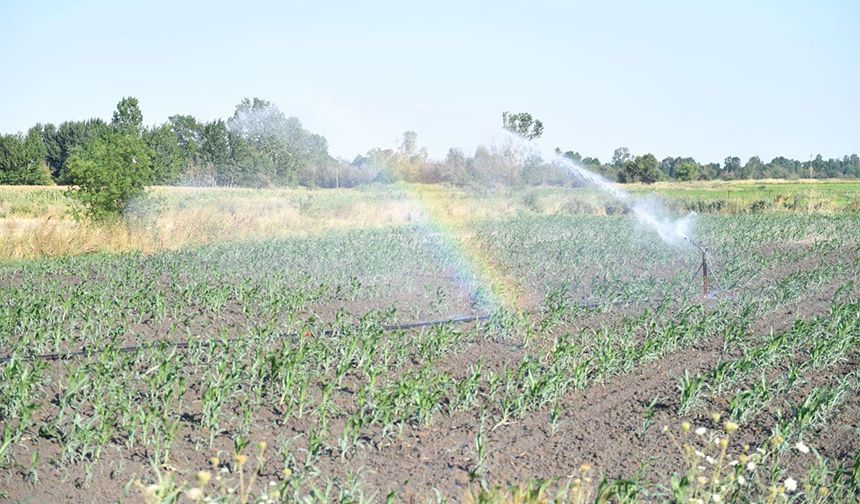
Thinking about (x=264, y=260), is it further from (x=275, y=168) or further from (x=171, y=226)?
(x=275, y=168)

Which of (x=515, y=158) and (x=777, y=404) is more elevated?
(x=515, y=158)

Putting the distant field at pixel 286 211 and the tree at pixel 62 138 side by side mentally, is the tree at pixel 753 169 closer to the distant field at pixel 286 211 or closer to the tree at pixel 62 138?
the distant field at pixel 286 211

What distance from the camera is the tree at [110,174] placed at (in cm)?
1639

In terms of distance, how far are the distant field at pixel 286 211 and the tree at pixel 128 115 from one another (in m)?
15.6

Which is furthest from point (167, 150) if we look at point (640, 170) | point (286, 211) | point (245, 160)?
point (286, 211)

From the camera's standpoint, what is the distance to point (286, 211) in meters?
23.5

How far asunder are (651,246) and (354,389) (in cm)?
1190

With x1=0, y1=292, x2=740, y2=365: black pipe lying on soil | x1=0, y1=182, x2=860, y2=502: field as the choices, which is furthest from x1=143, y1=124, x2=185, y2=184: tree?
x1=0, y1=292, x2=740, y2=365: black pipe lying on soil

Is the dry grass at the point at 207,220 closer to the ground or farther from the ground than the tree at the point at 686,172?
closer to the ground

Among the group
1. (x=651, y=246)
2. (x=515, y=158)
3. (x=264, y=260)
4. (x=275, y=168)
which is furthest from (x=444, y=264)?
(x=275, y=168)

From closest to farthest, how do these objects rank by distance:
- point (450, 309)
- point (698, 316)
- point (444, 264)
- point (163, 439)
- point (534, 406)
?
point (163, 439)
point (534, 406)
point (698, 316)
point (450, 309)
point (444, 264)

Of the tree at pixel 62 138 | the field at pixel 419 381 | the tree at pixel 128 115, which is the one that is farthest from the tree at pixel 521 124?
the tree at pixel 62 138

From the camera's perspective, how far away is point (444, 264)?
545 inches

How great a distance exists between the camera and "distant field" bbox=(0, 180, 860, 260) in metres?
15.8
